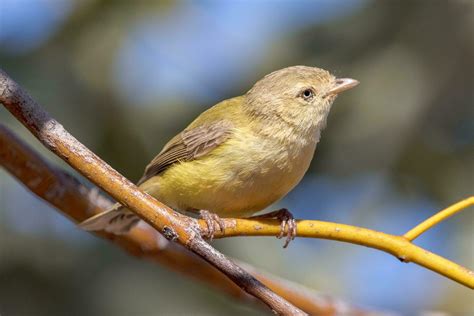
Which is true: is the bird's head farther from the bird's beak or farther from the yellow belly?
the yellow belly

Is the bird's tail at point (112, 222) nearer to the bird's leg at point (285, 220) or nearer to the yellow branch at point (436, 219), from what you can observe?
the bird's leg at point (285, 220)

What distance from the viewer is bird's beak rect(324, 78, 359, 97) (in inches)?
155

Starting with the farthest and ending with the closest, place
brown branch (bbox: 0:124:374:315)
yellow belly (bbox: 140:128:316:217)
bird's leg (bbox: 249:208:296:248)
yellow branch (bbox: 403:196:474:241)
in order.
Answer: yellow belly (bbox: 140:128:316:217) < brown branch (bbox: 0:124:374:315) < bird's leg (bbox: 249:208:296:248) < yellow branch (bbox: 403:196:474:241)

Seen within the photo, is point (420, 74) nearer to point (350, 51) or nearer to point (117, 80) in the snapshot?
point (350, 51)

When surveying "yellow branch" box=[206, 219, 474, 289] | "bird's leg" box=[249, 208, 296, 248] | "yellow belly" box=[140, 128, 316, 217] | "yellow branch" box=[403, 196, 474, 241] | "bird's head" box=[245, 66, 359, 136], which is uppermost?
"bird's head" box=[245, 66, 359, 136]

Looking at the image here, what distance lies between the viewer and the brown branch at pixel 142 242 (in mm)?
3219

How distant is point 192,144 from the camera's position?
13.1 feet

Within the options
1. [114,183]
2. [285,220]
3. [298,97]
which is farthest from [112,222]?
[114,183]

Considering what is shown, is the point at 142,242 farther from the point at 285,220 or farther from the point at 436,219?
the point at 436,219

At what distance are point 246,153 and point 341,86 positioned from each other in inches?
26.5

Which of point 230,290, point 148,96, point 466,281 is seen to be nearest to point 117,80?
point 148,96

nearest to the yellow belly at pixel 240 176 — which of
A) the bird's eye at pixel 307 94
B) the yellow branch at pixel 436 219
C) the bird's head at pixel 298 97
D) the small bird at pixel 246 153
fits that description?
the small bird at pixel 246 153

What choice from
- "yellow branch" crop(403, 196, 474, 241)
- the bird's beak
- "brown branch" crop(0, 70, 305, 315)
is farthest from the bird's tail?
"yellow branch" crop(403, 196, 474, 241)

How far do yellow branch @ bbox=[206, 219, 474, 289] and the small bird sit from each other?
864mm
